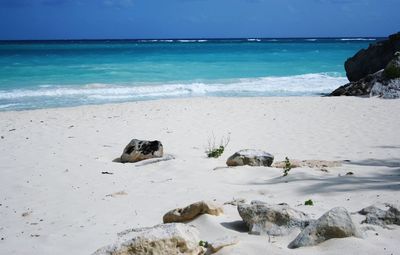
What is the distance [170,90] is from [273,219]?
18.1m

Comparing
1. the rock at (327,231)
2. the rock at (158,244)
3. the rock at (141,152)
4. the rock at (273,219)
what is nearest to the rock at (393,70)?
the rock at (141,152)

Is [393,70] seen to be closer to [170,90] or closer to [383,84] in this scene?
[383,84]

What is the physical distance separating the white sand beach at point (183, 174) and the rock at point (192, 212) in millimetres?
80

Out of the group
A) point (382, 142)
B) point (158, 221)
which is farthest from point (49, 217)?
point (382, 142)

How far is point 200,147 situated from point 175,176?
7.67 feet

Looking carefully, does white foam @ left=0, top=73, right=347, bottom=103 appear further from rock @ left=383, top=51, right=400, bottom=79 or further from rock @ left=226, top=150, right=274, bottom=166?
rock @ left=226, top=150, right=274, bottom=166

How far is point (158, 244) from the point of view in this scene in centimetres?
309

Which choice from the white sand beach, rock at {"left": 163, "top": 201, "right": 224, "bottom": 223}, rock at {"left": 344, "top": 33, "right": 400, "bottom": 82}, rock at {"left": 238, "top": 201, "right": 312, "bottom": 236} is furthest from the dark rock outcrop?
rock at {"left": 238, "top": 201, "right": 312, "bottom": 236}

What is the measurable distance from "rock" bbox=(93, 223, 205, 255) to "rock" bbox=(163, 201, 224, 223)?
0.85 metres

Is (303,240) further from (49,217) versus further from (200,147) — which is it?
(200,147)

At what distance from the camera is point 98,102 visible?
57.4ft

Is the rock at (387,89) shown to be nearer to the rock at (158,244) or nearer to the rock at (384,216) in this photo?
the rock at (384,216)

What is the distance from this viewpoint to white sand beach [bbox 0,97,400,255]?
405 cm

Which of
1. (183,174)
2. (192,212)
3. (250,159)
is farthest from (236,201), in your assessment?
(250,159)
